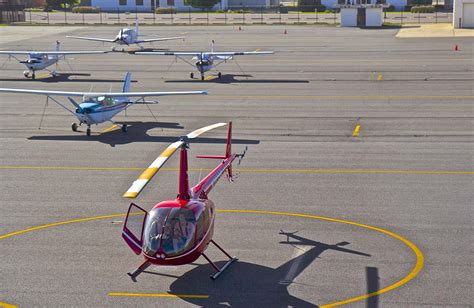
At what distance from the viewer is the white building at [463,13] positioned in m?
97.8

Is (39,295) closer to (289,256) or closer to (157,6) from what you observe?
(289,256)

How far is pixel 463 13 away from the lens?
99.1 meters

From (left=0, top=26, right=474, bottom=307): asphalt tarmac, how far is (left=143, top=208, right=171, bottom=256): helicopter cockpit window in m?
1.08

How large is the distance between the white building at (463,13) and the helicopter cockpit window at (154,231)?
8638cm

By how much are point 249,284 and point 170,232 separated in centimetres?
236

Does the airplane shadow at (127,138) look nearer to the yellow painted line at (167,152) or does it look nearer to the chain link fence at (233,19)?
the yellow painted line at (167,152)

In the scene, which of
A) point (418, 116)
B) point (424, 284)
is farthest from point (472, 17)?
point (424, 284)

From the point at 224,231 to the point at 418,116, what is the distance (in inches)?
856

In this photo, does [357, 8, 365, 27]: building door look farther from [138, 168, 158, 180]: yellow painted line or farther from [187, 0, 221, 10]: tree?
[138, 168, 158, 180]: yellow painted line

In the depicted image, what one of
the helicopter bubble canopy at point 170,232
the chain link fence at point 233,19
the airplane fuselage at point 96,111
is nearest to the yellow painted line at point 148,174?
the airplane fuselage at point 96,111

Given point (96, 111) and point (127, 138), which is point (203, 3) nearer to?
point (127, 138)

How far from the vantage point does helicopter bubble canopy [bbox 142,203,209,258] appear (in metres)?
18.2

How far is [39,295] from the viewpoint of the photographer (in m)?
18.6

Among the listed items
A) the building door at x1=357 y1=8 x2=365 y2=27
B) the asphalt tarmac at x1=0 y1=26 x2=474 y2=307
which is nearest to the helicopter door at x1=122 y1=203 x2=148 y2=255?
the asphalt tarmac at x1=0 y1=26 x2=474 y2=307
